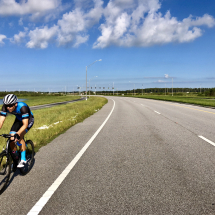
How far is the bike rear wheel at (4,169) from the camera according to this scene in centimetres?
385

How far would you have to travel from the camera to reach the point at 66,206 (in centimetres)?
331

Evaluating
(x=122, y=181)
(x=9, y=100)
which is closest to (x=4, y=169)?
(x=9, y=100)

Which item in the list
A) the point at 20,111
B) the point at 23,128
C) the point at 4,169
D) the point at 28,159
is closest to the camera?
the point at 4,169

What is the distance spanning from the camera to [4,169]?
400cm

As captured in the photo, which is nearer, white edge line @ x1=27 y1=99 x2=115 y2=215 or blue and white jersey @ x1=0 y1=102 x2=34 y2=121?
white edge line @ x1=27 y1=99 x2=115 y2=215

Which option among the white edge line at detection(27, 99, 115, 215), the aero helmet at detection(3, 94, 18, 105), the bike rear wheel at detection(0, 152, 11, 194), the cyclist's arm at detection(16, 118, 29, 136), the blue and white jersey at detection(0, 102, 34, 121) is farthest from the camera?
the blue and white jersey at detection(0, 102, 34, 121)

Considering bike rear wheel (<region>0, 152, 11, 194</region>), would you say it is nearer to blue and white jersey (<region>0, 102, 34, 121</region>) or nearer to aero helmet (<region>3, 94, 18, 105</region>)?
blue and white jersey (<region>0, 102, 34, 121</region>)

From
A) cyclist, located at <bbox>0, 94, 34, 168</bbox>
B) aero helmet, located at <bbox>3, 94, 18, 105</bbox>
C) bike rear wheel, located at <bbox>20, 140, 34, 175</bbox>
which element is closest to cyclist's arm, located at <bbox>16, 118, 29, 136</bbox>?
cyclist, located at <bbox>0, 94, 34, 168</bbox>

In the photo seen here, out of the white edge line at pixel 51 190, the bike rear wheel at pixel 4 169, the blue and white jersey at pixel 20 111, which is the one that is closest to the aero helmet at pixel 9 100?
the blue and white jersey at pixel 20 111

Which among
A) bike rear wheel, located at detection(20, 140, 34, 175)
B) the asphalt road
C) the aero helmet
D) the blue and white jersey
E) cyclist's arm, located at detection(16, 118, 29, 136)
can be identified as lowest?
the asphalt road

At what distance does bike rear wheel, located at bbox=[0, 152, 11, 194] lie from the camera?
152 inches

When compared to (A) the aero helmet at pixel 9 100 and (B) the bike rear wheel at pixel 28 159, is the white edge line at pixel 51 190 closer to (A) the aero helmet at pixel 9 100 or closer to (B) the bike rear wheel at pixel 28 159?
(B) the bike rear wheel at pixel 28 159

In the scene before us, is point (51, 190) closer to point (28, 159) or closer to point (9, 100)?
point (28, 159)

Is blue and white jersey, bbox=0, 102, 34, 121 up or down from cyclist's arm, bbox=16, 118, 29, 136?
up
